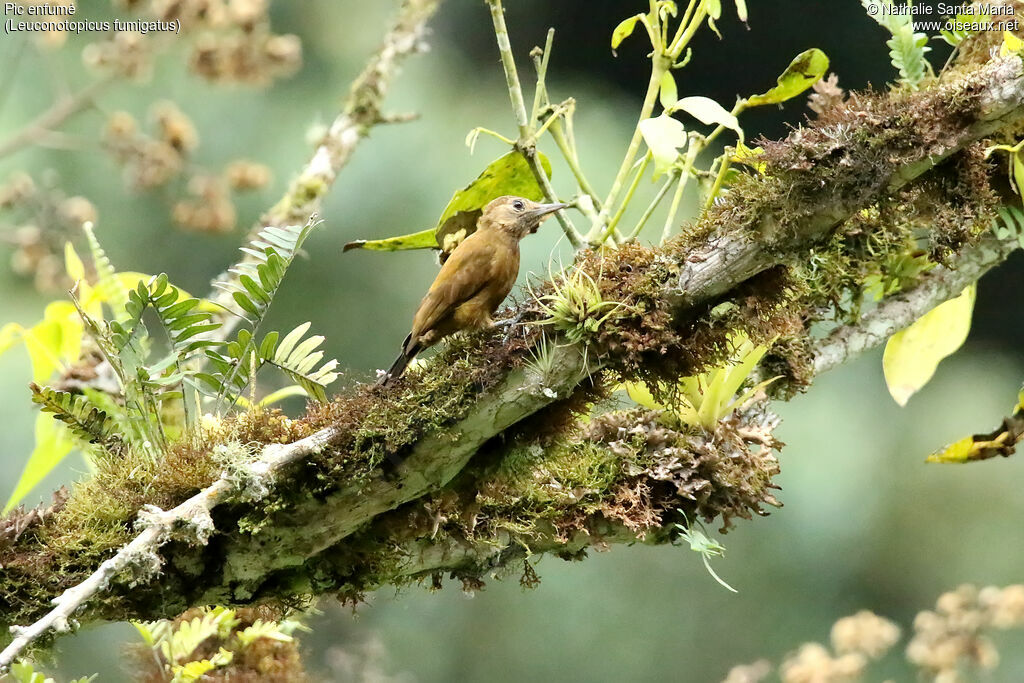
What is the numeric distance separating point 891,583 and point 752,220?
2.82 meters

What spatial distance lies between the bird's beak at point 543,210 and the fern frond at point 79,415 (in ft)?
2.44

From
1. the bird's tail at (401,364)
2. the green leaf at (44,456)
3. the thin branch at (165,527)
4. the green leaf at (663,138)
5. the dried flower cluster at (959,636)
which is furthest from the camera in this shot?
the dried flower cluster at (959,636)

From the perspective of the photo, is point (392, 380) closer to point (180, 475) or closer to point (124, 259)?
point (180, 475)

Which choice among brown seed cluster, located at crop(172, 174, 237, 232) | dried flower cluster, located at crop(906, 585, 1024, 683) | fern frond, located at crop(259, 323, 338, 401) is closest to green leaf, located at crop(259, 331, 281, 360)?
fern frond, located at crop(259, 323, 338, 401)

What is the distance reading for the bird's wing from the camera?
138 centimetres

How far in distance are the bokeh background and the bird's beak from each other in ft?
5.47

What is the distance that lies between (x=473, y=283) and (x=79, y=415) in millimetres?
645

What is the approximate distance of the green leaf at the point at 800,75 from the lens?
1.55m

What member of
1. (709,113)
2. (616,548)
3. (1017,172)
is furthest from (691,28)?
(616,548)

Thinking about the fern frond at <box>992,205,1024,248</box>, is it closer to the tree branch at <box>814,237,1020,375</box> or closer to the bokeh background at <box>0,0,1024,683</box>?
the tree branch at <box>814,237,1020,375</box>

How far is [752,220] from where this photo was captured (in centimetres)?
115

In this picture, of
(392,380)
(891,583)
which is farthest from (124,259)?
(891,583)

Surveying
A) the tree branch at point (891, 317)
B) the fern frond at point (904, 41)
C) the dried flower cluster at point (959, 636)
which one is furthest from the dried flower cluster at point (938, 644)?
the fern frond at point (904, 41)

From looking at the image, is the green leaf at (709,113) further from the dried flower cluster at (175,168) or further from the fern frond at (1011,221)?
the dried flower cluster at (175,168)
